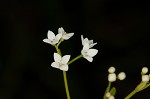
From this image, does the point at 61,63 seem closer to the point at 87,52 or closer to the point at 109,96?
the point at 87,52

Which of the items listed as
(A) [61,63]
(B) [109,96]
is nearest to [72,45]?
(A) [61,63]

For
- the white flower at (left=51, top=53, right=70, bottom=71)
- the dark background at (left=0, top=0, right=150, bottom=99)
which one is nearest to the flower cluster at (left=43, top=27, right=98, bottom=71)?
the white flower at (left=51, top=53, right=70, bottom=71)

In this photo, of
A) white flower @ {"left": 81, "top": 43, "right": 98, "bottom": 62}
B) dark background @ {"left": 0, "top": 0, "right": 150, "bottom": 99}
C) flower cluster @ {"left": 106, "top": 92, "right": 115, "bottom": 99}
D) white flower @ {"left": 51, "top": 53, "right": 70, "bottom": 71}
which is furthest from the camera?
dark background @ {"left": 0, "top": 0, "right": 150, "bottom": 99}

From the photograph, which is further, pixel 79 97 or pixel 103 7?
pixel 103 7

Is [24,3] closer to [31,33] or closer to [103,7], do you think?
[31,33]

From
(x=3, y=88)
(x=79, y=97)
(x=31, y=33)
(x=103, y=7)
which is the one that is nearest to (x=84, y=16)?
(x=103, y=7)

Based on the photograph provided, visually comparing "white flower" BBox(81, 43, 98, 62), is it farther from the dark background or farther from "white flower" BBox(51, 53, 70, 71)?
the dark background

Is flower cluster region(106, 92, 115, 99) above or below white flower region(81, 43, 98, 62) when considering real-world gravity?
below

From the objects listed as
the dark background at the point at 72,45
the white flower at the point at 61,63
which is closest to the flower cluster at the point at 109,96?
the white flower at the point at 61,63

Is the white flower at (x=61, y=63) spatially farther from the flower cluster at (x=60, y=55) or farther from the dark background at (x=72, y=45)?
the dark background at (x=72, y=45)
